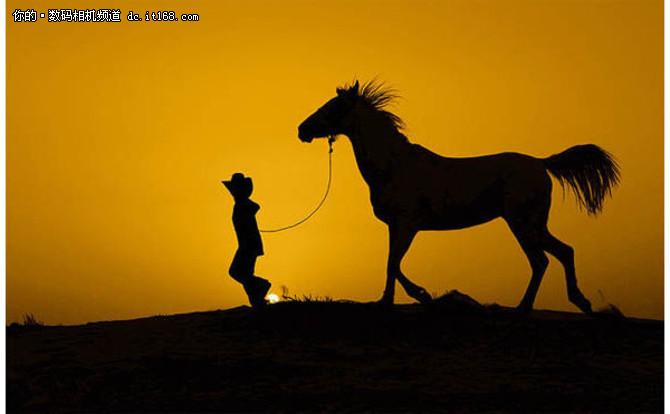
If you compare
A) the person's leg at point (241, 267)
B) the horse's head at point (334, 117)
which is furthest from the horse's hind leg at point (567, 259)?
the person's leg at point (241, 267)

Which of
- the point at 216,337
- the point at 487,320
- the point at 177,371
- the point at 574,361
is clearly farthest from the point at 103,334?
the point at 574,361

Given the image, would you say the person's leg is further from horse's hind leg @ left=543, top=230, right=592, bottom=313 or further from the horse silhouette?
horse's hind leg @ left=543, top=230, right=592, bottom=313

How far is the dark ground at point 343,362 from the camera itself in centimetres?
715

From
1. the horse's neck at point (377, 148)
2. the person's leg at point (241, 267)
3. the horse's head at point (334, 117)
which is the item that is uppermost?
the horse's head at point (334, 117)

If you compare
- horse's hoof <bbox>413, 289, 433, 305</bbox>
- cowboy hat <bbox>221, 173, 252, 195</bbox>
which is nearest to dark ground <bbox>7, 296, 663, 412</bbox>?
horse's hoof <bbox>413, 289, 433, 305</bbox>

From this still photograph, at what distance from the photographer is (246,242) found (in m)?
10.7

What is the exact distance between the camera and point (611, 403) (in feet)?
23.5

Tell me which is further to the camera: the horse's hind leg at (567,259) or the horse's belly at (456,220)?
the horse's hind leg at (567,259)

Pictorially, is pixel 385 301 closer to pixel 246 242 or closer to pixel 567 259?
pixel 246 242

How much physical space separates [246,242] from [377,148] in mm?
2023

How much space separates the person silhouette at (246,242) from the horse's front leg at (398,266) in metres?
1.47

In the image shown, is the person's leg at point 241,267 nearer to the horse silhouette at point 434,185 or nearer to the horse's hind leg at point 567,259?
the horse silhouette at point 434,185

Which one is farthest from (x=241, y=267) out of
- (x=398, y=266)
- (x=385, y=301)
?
(x=398, y=266)

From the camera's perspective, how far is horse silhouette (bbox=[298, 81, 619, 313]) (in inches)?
431
